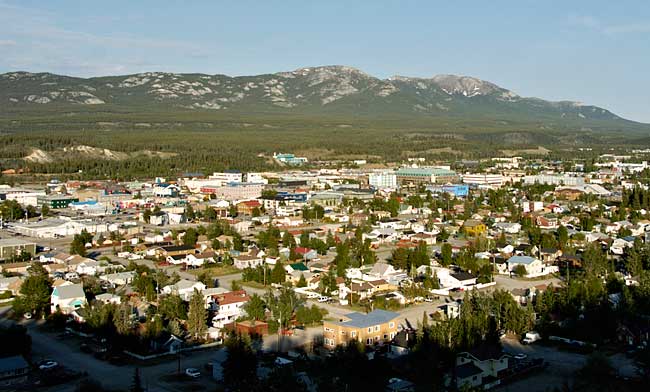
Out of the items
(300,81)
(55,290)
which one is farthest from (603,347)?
(300,81)

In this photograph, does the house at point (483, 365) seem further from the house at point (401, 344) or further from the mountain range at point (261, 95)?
the mountain range at point (261, 95)

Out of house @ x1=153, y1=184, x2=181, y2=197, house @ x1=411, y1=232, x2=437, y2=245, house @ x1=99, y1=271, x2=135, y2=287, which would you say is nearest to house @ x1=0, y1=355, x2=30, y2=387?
house @ x1=99, y1=271, x2=135, y2=287

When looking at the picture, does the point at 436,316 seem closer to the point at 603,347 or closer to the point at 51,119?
the point at 603,347

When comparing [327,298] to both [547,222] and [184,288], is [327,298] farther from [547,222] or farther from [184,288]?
[547,222]

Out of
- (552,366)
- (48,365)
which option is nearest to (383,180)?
(552,366)

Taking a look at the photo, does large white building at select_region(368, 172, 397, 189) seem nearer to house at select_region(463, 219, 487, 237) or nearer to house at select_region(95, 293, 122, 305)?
house at select_region(463, 219, 487, 237)

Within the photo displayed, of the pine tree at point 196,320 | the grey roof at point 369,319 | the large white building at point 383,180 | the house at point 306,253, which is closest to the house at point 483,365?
the grey roof at point 369,319
